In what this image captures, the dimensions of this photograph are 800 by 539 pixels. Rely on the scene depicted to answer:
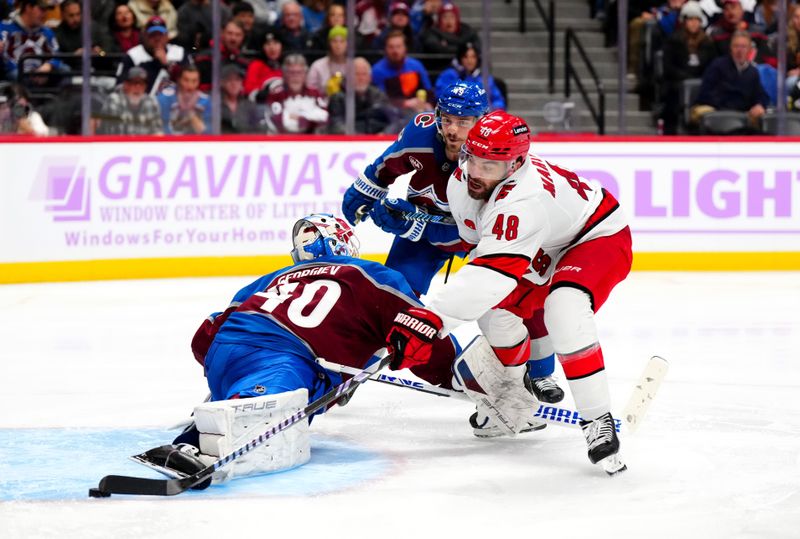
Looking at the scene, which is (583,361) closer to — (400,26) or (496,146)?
(496,146)

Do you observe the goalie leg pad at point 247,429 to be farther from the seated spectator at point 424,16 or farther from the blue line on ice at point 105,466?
the seated spectator at point 424,16

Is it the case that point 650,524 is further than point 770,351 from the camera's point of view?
No

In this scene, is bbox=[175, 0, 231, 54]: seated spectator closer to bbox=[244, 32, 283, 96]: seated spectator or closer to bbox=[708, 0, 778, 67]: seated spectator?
bbox=[244, 32, 283, 96]: seated spectator

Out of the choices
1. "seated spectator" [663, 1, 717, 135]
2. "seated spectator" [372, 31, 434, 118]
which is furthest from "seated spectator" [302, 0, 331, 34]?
"seated spectator" [663, 1, 717, 135]

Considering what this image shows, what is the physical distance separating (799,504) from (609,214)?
39.3 inches

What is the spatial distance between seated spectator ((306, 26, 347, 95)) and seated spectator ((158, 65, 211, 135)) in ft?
2.40

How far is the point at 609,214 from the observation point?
12.4 ft

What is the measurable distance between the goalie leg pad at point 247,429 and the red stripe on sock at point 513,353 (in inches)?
26.8

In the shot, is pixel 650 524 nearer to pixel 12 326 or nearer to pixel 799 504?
pixel 799 504

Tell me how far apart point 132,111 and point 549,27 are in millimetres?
3094

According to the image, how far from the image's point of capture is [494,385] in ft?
13.2

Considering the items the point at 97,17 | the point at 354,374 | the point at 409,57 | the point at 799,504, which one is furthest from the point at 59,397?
the point at 409,57

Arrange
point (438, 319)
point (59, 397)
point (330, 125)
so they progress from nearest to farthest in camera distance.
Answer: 1. point (438, 319)
2. point (59, 397)
3. point (330, 125)

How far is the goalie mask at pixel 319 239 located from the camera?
391cm
